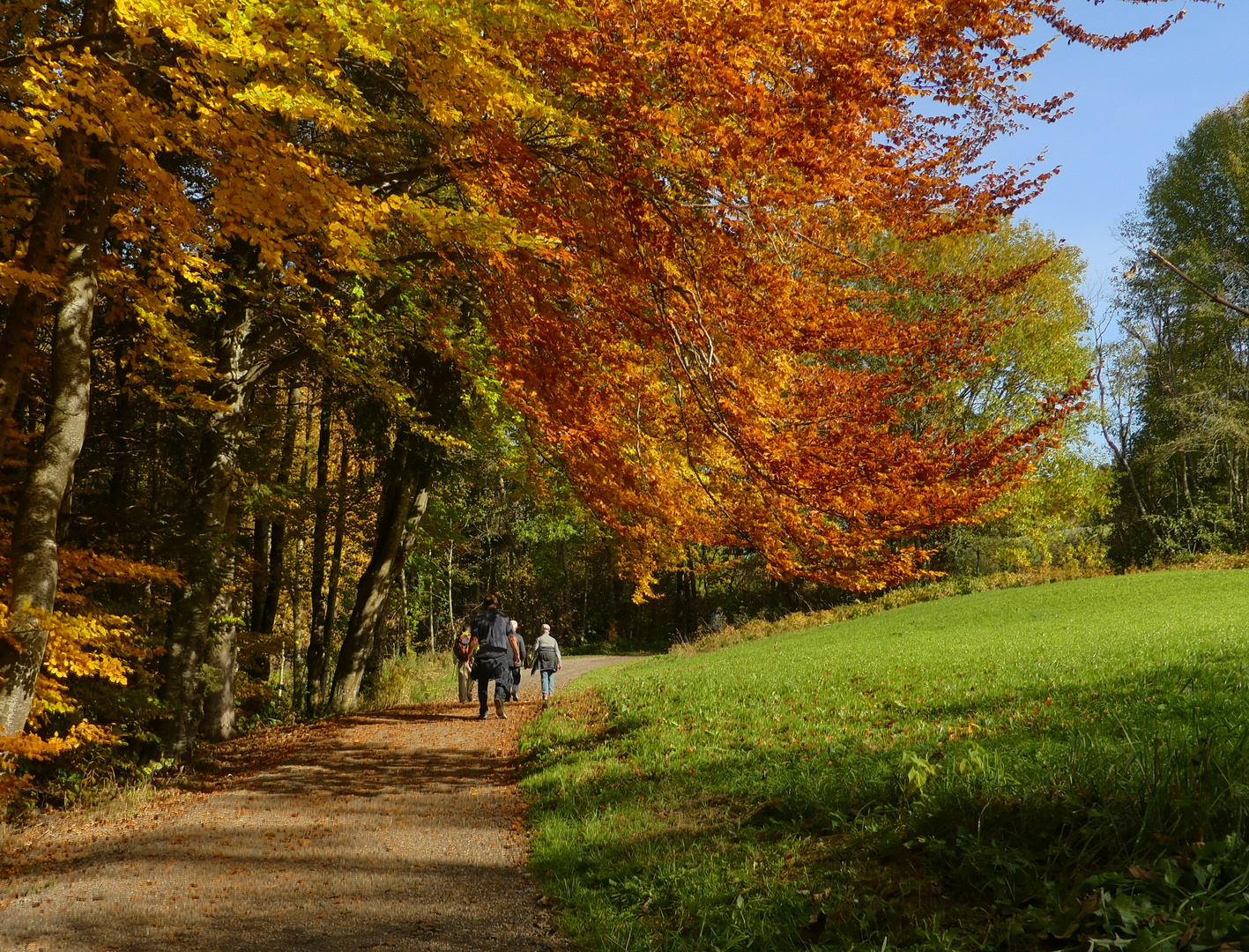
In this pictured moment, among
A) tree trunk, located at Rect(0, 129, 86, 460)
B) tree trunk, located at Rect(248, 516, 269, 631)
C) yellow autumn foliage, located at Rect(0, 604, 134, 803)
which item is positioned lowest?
yellow autumn foliage, located at Rect(0, 604, 134, 803)

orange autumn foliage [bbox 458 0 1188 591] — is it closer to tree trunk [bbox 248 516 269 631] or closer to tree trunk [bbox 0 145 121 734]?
tree trunk [bbox 0 145 121 734]

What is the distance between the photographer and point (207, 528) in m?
9.85

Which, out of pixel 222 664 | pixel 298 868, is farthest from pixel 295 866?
pixel 222 664

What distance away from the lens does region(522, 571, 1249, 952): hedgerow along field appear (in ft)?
10.1

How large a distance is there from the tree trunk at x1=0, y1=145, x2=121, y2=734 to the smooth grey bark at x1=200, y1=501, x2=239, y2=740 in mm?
4550

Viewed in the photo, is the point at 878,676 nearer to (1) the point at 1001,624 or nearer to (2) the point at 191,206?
(1) the point at 1001,624

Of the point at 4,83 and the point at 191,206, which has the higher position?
the point at 4,83

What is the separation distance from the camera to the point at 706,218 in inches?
301

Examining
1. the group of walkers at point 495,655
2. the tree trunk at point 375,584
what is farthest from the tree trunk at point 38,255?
the tree trunk at point 375,584

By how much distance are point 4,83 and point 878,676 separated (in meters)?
11.5

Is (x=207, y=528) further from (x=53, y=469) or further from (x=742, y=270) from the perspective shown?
(x=742, y=270)

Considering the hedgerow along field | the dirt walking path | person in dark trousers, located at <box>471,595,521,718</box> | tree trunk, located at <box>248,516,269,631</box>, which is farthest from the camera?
tree trunk, located at <box>248,516,269,631</box>

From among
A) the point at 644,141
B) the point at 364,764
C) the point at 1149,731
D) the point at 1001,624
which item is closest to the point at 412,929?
the point at 1149,731

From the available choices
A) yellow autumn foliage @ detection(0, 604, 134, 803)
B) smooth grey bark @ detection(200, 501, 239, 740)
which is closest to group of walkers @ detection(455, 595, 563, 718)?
smooth grey bark @ detection(200, 501, 239, 740)
